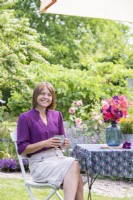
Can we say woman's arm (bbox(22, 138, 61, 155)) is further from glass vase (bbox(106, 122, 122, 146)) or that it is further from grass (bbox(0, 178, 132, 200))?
grass (bbox(0, 178, 132, 200))

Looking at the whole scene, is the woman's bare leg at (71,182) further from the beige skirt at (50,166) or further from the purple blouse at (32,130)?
the purple blouse at (32,130)

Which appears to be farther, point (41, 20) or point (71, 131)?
point (41, 20)

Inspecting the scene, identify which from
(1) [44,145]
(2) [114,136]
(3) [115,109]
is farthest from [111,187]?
(1) [44,145]

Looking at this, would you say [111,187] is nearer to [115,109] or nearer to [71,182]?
[115,109]

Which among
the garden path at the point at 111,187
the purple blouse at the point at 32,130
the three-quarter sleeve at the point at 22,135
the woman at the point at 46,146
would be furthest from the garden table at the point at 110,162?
the garden path at the point at 111,187

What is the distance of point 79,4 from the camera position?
4.88 meters

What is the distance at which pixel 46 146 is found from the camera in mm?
3781

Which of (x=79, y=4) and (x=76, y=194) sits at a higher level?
(x=79, y=4)

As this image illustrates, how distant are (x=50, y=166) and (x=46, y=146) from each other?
0.16m

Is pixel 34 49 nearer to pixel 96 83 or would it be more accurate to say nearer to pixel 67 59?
pixel 96 83

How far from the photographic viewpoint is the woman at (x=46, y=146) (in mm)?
3674

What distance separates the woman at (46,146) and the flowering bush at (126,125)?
19.3 inches

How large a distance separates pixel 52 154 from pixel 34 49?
553cm

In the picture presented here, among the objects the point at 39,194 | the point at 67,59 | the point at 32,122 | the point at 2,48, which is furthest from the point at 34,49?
the point at 67,59
